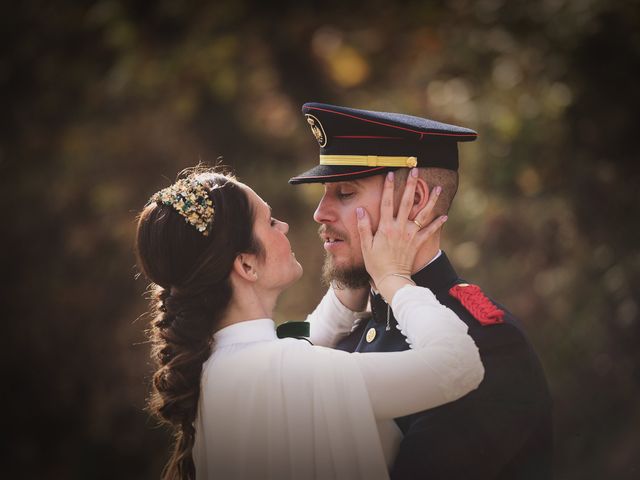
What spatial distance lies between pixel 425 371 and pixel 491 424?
367mm

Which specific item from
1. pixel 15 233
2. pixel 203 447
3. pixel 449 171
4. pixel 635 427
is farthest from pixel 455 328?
pixel 15 233

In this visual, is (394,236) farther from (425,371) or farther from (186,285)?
(186,285)

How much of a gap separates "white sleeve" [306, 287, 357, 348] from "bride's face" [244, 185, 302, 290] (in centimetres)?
53

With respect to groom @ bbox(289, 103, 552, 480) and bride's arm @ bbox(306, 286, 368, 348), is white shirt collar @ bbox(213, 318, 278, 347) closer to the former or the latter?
groom @ bbox(289, 103, 552, 480)

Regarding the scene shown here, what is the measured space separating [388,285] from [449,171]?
2.08 ft

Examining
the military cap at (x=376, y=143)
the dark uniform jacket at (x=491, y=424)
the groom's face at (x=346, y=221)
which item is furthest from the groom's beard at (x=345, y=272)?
the dark uniform jacket at (x=491, y=424)

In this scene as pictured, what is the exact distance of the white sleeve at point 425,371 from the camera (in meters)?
2.68

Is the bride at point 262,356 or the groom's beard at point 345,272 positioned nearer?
the bride at point 262,356

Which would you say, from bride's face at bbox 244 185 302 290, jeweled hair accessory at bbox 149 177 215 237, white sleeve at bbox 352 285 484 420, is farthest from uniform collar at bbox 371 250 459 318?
jeweled hair accessory at bbox 149 177 215 237

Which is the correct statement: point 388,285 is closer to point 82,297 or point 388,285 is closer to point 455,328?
point 455,328

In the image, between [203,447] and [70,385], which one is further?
[70,385]

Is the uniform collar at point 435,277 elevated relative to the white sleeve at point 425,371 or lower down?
elevated

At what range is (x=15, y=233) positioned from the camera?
10.2 meters

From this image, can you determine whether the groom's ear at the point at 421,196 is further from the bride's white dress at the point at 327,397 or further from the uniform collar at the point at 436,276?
the bride's white dress at the point at 327,397
